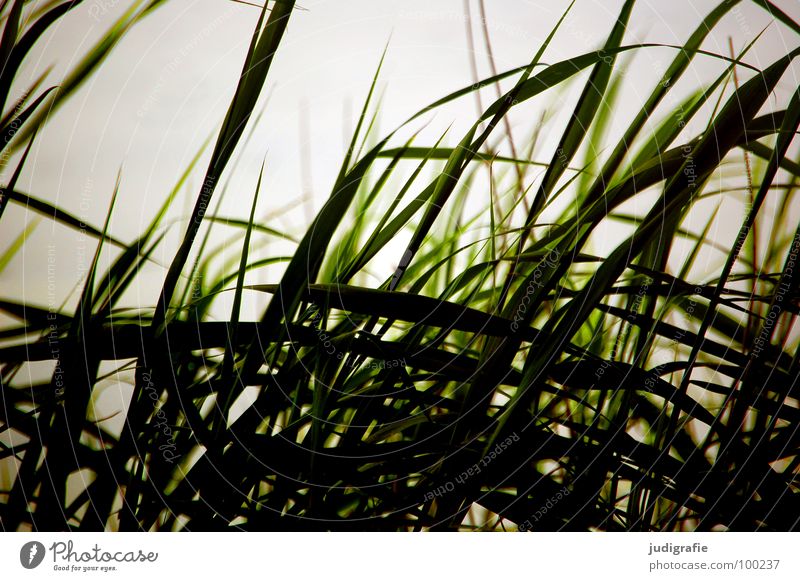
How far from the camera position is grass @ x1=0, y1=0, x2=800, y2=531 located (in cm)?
29

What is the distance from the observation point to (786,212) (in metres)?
0.39

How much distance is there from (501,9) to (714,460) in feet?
1.19

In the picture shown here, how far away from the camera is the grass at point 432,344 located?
0.94 feet

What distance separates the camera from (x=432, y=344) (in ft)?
1.09
